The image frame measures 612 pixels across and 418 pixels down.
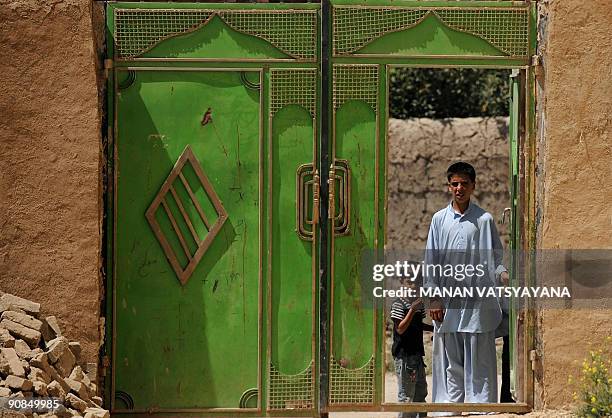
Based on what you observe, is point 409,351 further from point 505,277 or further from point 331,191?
point 331,191

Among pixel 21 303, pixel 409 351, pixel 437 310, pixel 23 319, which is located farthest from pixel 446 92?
pixel 23 319

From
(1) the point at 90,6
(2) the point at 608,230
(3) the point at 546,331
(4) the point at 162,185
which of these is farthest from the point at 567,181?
(1) the point at 90,6

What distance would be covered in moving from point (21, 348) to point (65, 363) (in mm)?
295

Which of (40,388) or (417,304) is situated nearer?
(40,388)

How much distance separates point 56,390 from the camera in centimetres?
602

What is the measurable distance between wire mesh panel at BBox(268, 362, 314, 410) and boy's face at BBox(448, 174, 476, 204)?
1418 millimetres

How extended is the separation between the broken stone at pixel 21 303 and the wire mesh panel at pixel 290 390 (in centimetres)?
137

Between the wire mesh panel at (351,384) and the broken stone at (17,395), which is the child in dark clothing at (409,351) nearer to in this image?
the wire mesh panel at (351,384)

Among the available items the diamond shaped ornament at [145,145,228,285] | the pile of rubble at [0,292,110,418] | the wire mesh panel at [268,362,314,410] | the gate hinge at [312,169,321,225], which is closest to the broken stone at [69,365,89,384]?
the pile of rubble at [0,292,110,418]

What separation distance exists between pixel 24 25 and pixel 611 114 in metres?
3.35

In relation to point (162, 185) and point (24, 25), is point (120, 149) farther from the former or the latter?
point (24, 25)

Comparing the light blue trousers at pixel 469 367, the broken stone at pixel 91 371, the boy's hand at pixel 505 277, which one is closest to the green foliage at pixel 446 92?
the light blue trousers at pixel 469 367

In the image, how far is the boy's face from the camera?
7117mm

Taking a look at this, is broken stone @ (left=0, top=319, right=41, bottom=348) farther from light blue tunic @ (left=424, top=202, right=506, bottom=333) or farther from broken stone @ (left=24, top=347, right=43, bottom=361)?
light blue tunic @ (left=424, top=202, right=506, bottom=333)
